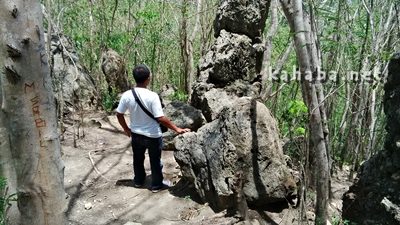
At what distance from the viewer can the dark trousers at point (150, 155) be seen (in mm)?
4543

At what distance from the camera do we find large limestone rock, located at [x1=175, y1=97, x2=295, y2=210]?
412cm

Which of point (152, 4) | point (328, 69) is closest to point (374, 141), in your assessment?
point (328, 69)

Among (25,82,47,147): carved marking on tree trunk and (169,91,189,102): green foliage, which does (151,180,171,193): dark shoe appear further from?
(169,91,189,102): green foliage

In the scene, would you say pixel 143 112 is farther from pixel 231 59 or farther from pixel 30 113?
pixel 30 113

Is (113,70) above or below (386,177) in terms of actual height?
above

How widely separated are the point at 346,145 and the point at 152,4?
209 inches

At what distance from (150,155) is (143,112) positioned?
20.1 inches

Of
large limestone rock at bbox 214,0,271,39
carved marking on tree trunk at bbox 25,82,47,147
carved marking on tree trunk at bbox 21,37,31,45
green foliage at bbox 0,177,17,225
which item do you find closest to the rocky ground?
green foliage at bbox 0,177,17,225

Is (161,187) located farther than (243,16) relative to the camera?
No

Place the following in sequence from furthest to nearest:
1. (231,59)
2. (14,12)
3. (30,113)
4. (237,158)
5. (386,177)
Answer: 1. (231,59)
2. (237,158)
3. (386,177)
4. (30,113)
5. (14,12)

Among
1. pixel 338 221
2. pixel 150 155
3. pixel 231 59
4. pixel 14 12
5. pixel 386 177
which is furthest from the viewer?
pixel 231 59

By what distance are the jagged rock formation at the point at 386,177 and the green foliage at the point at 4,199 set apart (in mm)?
2504

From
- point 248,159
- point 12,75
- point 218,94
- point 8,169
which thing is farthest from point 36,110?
point 218,94

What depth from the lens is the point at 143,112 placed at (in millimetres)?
4426
